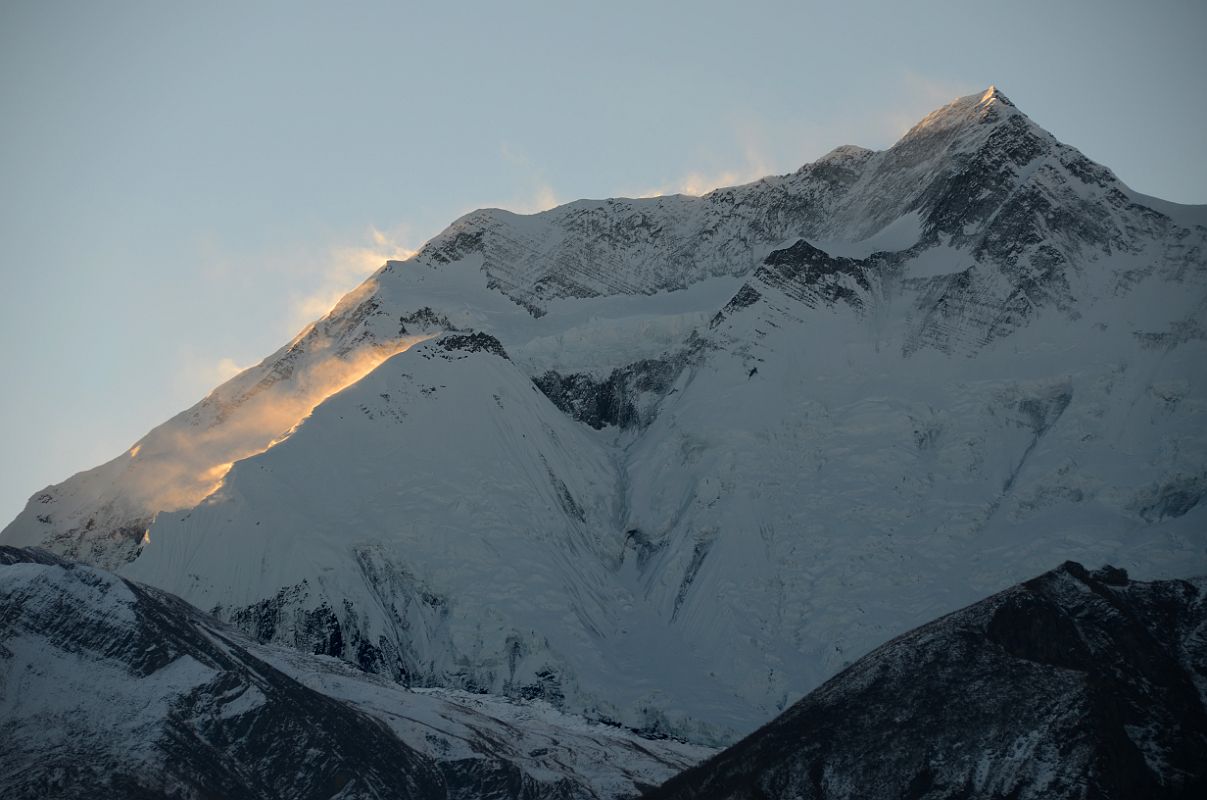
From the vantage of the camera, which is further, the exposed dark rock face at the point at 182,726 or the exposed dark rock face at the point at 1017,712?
the exposed dark rock face at the point at 182,726

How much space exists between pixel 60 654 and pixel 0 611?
5930 mm

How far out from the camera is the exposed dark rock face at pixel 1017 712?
383ft

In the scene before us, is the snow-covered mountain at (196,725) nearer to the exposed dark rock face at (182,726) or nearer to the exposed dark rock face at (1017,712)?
the exposed dark rock face at (182,726)

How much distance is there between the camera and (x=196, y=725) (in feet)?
467

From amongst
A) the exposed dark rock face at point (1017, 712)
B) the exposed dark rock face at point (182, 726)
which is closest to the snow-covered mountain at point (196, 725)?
the exposed dark rock face at point (182, 726)

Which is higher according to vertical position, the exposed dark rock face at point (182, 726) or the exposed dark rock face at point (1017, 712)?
the exposed dark rock face at point (182, 726)

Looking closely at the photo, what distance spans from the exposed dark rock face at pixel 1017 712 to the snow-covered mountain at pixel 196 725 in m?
23.4

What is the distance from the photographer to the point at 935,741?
122000 mm

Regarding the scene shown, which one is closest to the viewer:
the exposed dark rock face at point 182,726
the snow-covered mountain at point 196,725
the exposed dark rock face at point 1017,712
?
the exposed dark rock face at point 1017,712

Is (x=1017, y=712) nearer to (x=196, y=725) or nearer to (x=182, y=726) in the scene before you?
(x=196, y=725)

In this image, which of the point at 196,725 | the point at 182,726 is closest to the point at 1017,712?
the point at 196,725

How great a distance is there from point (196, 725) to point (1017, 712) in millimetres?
63904

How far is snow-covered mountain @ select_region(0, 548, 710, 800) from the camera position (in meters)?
136

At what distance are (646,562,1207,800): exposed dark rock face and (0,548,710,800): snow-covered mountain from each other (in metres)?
23.4
